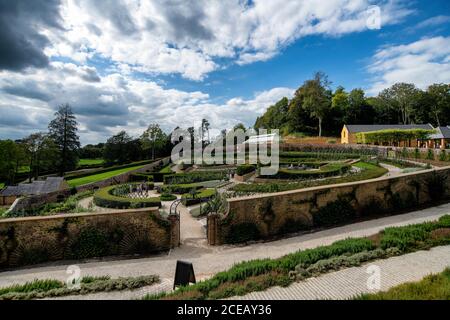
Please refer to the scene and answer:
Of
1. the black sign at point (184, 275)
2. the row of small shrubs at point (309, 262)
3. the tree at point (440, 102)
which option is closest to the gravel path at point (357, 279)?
the row of small shrubs at point (309, 262)

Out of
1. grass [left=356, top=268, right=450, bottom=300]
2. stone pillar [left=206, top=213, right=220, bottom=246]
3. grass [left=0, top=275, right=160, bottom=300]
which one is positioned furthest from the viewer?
stone pillar [left=206, top=213, right=220, bottom=246]

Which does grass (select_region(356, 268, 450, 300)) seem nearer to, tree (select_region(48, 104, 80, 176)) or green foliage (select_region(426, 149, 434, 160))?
green foliage (select_region(426, 149, 434, 160))

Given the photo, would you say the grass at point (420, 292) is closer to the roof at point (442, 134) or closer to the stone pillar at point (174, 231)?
the stone pillar at point (174, 231)

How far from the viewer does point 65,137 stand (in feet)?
154

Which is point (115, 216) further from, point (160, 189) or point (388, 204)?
point (160, 189)

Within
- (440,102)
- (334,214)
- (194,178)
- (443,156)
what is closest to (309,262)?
(334,214)

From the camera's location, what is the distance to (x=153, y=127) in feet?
210

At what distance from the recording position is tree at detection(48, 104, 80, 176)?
46.4 metres

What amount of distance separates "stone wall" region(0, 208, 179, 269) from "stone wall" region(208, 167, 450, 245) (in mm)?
2130

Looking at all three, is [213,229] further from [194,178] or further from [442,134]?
[442,134]

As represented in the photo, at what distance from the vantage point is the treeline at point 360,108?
6141 centimetres

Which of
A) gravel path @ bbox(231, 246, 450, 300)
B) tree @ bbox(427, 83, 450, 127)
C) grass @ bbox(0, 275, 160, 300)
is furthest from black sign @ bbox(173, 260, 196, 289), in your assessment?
tree @ bbox(427, 83, 450, 127)

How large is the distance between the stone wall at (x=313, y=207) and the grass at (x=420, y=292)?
545 cm
